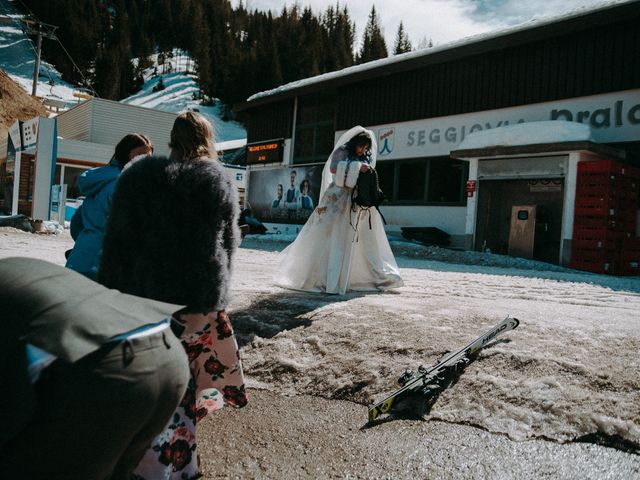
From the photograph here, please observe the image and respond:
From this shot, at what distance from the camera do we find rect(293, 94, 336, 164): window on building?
2162 centimetres

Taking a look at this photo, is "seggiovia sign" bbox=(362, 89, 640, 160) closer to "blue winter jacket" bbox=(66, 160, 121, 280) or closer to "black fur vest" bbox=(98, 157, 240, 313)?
"blue winter jacket" bbox=(66, 160, 121, 280)

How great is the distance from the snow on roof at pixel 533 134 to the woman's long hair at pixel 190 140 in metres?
11.3

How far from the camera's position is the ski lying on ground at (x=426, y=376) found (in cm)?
317

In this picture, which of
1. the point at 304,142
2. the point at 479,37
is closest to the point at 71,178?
the point at 304,142

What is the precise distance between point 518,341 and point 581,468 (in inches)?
53.7

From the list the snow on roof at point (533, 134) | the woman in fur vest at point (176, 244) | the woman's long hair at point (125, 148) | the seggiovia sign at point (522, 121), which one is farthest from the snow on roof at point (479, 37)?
the woman in fur vest at point (176, 244)

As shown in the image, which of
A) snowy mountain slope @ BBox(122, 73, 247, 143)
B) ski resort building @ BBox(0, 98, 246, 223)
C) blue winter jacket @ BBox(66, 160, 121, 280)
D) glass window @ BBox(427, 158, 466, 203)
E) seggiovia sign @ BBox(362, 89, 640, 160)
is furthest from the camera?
snowy mountain slope @ BBox(122, 73, 247, 143)

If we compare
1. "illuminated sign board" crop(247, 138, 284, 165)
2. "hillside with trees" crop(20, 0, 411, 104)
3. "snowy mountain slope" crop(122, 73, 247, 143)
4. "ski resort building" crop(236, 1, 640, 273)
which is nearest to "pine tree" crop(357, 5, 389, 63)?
"hillside with trees" crop(20, 0, 411, 104)

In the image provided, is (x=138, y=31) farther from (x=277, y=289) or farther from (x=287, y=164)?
(x=277, y=289)

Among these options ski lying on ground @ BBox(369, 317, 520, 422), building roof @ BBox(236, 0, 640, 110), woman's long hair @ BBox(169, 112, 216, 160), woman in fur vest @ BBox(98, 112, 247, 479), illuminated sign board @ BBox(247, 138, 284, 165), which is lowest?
ski lying on ground @ BBox(369, 317, 520, 422)

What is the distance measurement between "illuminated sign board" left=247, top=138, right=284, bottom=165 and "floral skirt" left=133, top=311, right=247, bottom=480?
21.0m

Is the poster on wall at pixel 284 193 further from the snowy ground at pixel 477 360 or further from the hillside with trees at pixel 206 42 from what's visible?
the hillside with trees at pixel 206 42

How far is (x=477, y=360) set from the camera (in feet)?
12.0

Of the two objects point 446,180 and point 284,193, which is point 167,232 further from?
point 284,193
